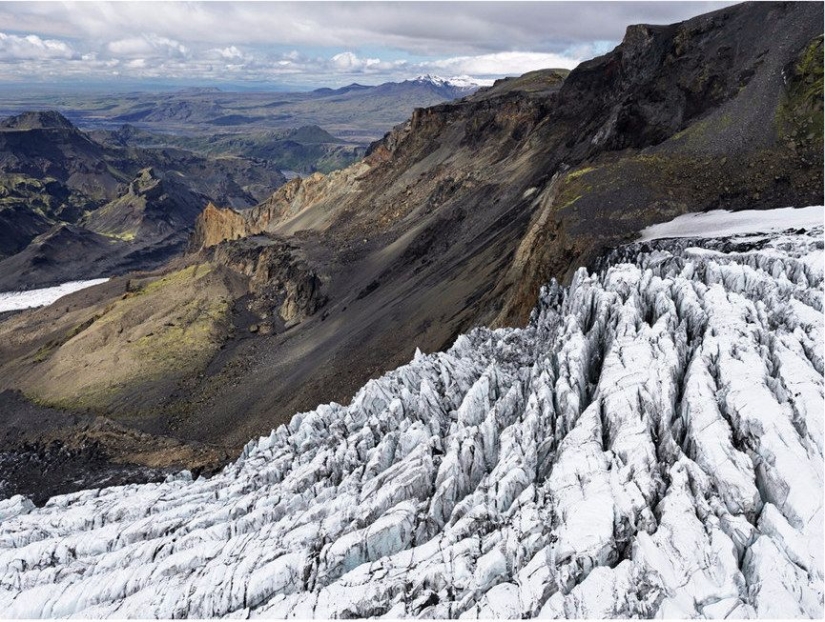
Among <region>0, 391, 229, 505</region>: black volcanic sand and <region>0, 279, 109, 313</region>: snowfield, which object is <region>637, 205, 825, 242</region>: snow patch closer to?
<region>0, 391, 229, 505</region>: black volcanic sand

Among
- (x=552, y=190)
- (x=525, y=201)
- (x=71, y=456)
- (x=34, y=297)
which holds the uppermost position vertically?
(x=552, y=190)

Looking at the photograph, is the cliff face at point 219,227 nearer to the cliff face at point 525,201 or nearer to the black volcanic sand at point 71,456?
the cliff face at point 525,201

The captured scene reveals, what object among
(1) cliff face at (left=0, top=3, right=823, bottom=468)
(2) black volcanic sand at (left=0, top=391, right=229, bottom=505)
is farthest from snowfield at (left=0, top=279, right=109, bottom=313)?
(2) black volcanic sand at (left=0, top=391, right=229, bottom=505)

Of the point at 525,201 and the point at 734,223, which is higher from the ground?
the point at 734,223

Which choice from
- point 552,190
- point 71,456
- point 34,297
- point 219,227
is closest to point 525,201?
point 552,190

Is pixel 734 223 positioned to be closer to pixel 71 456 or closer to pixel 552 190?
pixel 552 190

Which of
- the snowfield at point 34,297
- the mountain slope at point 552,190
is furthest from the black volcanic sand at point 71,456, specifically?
the snowfield at point 34,297
